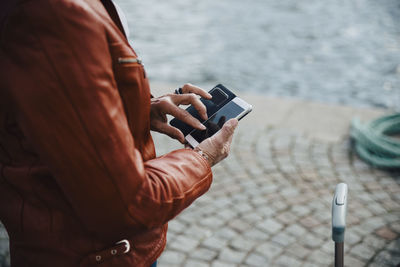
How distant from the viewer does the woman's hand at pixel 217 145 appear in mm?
1496

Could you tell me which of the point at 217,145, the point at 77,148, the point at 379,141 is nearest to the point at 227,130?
the point at 217,145

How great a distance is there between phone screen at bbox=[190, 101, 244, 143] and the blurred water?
4628mm

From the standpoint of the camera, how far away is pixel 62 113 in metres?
1.06

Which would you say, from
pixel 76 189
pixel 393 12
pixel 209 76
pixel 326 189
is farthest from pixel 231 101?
pixel 393 12

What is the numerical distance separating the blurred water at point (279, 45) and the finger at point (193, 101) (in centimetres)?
475

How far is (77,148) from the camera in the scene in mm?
1095

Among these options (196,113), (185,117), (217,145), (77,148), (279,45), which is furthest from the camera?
(279,45)

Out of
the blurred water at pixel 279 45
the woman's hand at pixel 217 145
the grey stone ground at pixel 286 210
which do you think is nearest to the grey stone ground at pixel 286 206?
the grey stone ground at pixel 286 210

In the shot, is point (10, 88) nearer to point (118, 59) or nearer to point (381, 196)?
point (118, 59)

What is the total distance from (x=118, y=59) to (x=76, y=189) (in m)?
0.36

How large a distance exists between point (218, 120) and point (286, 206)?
235 cm

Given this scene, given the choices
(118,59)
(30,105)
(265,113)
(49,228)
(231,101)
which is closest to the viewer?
(30,105)

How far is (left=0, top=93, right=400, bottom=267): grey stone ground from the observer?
10.8 ft

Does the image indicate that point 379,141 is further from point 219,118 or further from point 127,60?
point 127,60
